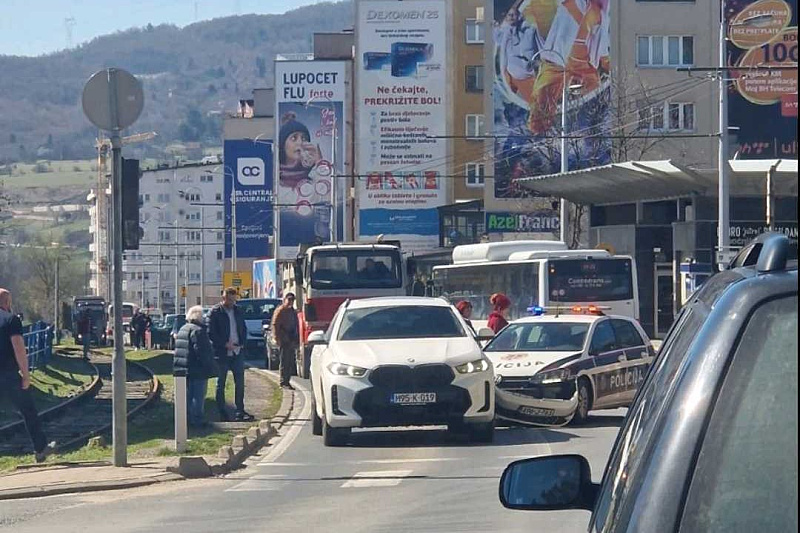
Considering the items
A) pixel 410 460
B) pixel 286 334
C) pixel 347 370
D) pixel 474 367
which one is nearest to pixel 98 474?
pixel 410 460

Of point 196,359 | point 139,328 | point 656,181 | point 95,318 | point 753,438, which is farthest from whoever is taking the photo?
point 95,318

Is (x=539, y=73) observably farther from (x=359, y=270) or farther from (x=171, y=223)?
(x=171, y=223)

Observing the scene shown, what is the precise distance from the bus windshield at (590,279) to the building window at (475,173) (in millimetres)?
44283

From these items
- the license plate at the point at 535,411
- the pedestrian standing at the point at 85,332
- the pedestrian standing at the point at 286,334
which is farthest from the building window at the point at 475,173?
the license plate at the point at 535,411

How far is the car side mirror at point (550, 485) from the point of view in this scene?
401cm

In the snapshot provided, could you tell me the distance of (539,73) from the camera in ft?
207

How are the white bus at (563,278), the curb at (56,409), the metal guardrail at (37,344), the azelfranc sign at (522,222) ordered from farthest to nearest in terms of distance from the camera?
the azelfranc sign at (522,222), the metal guardrail at (37,344), the white bus at (563,278), the curb at (56,409)

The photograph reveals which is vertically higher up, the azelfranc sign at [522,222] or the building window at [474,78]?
the building window at [474,78]

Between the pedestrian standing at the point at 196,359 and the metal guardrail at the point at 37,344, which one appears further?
the metal guardrail at the point at 37,344

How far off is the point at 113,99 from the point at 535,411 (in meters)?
6.70

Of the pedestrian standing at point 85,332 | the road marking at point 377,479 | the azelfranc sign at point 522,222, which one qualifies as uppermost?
the azelfranc sign at point 522,222

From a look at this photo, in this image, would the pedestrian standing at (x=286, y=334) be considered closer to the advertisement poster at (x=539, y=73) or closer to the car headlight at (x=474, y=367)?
the car headlight at (x=474, y=367)

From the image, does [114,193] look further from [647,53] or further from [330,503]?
[647,53]

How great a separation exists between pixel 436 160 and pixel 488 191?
21.0 ft
